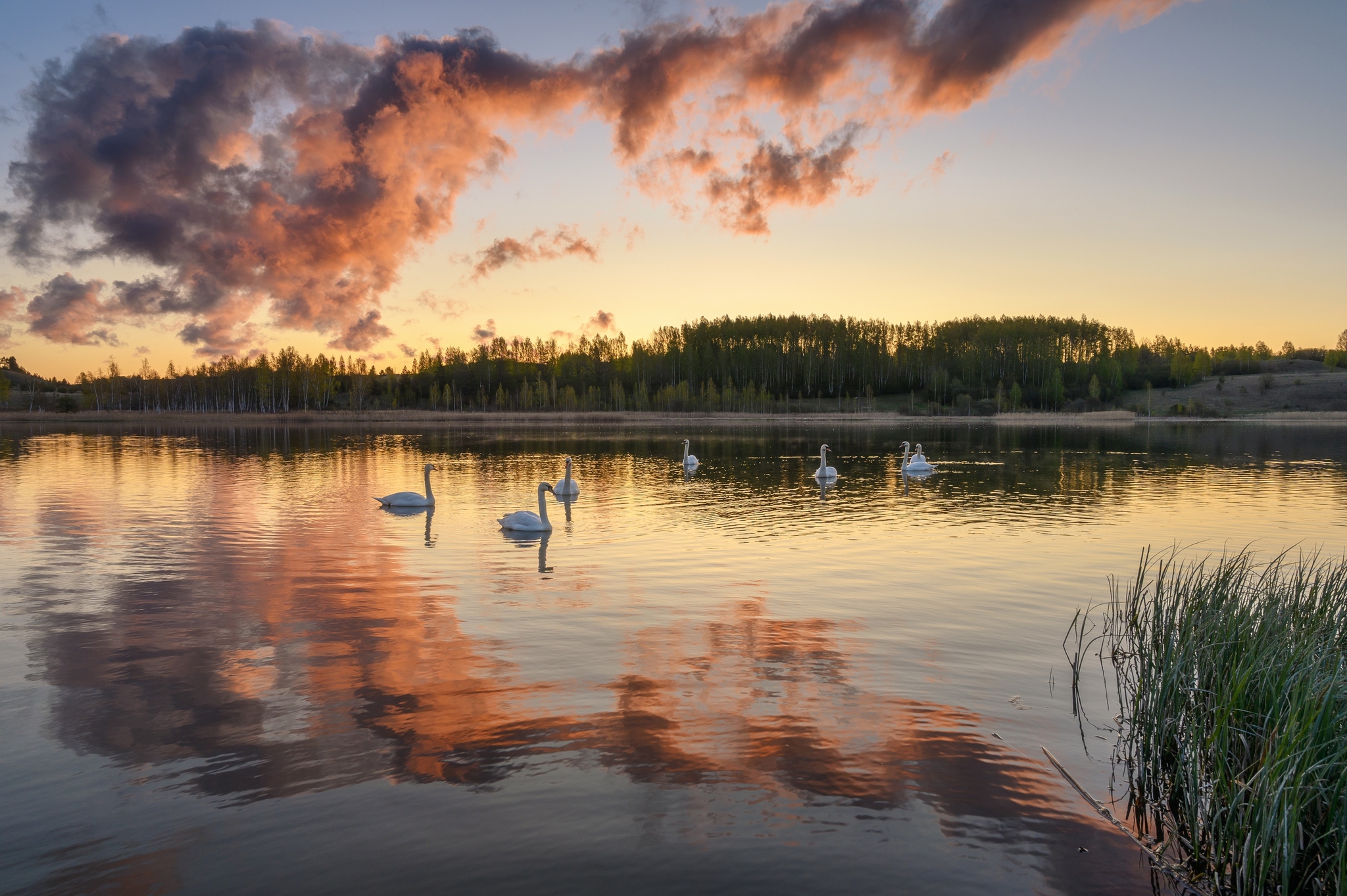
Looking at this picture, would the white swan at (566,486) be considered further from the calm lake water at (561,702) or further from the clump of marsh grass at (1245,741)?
the clump of marsh grass at (1245,741)

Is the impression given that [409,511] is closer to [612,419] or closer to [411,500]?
[411,500]

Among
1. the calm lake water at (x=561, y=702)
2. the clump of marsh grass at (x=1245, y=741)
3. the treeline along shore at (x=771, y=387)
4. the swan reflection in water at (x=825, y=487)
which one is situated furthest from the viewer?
the treeline along shore at (x=771, y=387)

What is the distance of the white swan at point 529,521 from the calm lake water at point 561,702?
0.61m

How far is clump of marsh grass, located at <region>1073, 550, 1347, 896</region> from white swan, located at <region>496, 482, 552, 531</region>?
15.4 metres

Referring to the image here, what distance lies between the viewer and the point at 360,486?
3506 centimetres

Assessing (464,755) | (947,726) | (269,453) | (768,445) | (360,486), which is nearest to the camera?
(464,755)

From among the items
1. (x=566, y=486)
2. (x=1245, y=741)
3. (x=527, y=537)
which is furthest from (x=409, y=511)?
(x=1245, y=741)

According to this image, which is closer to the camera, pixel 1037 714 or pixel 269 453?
pixel 1037 714

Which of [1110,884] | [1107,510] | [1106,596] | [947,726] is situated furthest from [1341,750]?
[1107,510]

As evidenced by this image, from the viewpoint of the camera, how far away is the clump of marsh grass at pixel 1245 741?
5582 mm

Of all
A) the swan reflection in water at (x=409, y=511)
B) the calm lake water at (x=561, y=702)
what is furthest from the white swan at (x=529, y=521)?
the swan reflection in water at (x=409, y=511)

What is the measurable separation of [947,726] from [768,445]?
56.8 meters

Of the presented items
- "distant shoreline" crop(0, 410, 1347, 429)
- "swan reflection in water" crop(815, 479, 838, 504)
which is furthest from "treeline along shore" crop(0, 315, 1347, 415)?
"swan reflection in water" crop(815, 479, 838, 504)

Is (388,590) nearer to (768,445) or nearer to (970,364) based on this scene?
(768,445)
